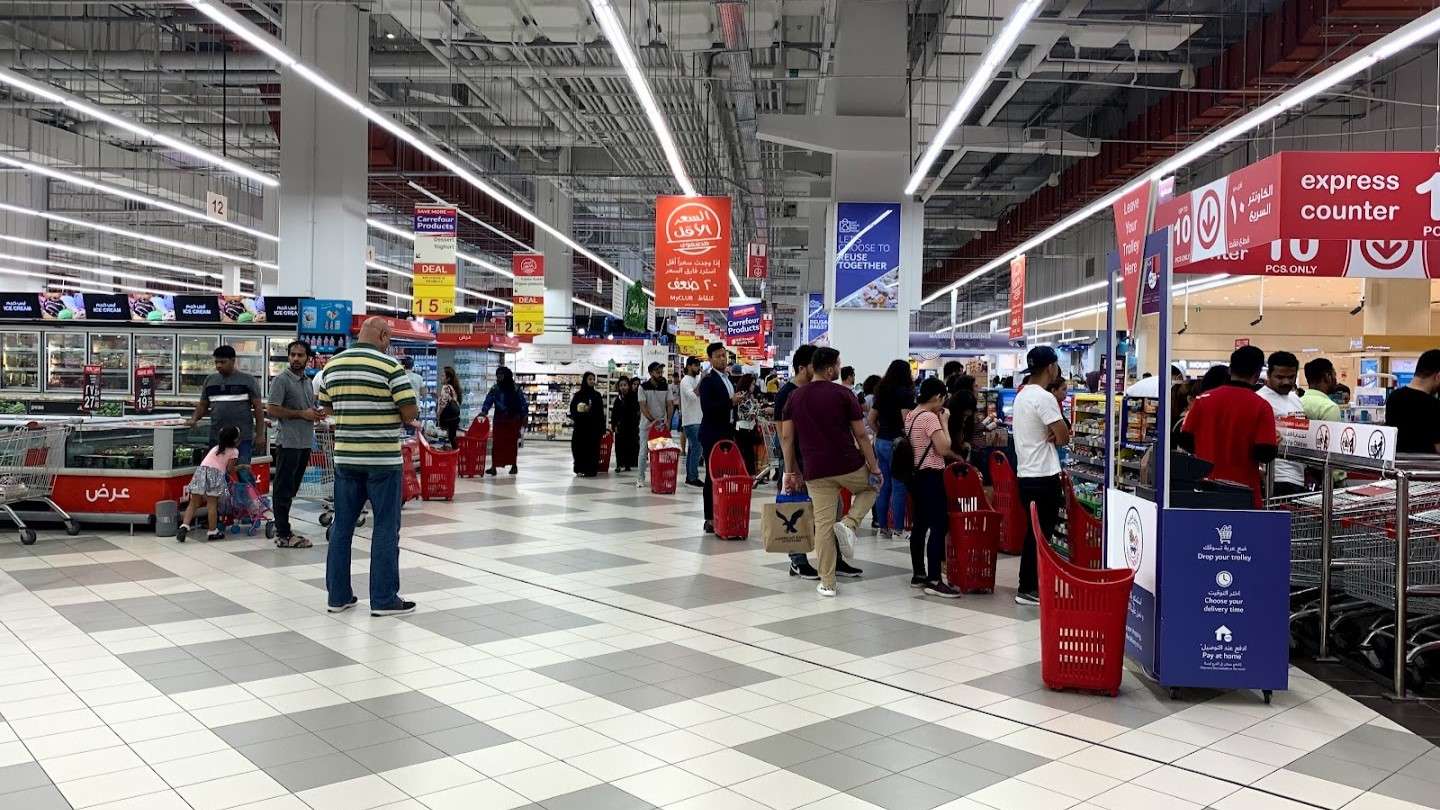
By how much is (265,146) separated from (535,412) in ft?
25.2

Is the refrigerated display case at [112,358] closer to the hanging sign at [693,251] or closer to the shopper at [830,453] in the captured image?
the hanging sign at [693,251]

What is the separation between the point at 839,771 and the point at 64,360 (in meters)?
13.2

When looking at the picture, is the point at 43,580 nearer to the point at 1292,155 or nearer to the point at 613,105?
the point at 1292,155

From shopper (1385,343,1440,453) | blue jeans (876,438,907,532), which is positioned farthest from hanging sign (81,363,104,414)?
shopper (1385,343,1440,453)

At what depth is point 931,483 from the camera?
686cm

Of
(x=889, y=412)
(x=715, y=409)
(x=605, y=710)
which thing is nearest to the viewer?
(x=605, y=710)

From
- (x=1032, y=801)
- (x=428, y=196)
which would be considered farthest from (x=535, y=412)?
(x=1032, y=801)

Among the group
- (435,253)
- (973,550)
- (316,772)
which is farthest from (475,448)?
(316,772)

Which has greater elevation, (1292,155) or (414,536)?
(1292,155)

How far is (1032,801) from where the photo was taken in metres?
3.48

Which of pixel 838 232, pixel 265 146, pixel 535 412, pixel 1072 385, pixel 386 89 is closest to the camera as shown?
pixel 838 232

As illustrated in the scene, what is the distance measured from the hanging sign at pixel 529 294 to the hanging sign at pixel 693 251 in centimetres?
890

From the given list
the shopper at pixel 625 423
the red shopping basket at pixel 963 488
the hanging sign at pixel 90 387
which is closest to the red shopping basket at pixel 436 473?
the shopper at pixel 625 423

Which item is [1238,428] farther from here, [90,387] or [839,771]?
[90,387]
